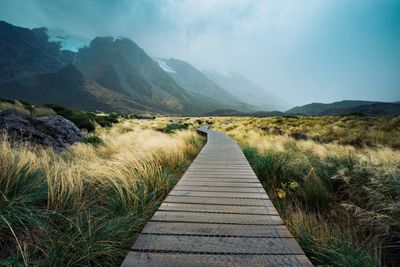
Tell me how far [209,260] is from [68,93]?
173373mm

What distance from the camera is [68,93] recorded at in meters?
149

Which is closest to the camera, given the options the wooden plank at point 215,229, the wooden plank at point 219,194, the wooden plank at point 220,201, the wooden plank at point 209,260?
the wooden plank at point 209,260

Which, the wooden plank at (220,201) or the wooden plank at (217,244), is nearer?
the wooden plank at (217,244)

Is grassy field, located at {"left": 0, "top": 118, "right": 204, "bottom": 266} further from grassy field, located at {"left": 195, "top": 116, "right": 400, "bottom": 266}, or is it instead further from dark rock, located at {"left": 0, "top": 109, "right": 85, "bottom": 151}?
dark rock, located at {"left": 0, "top": 109, "right": 85, "bottom": 151}

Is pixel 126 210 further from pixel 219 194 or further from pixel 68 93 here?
pixel 68 93

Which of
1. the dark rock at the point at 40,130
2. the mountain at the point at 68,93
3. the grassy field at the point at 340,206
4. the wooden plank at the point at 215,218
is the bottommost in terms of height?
the grassy field at the point at 340,206

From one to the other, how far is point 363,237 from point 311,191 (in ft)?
3.87

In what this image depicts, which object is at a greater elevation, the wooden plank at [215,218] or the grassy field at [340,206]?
the wooden plank at [215,218]

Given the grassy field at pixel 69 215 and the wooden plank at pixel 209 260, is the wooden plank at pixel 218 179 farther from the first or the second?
the wooden plank at pixel 209 260

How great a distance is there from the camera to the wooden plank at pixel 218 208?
254 cm

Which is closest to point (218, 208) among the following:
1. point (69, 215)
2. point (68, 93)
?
point (69, 215)

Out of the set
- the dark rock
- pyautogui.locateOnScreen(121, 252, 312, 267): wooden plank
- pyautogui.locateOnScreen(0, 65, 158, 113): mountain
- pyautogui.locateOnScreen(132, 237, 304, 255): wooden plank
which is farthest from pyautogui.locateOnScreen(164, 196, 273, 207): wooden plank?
pyautogui.locateOnScreen(0, 65, 158, 113): mountain

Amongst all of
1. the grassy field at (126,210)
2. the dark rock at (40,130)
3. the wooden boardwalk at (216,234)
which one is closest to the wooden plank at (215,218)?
the wooden boardwalk at (216,234)

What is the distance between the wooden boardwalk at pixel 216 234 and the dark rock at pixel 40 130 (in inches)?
228
